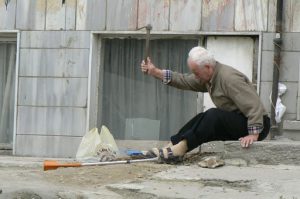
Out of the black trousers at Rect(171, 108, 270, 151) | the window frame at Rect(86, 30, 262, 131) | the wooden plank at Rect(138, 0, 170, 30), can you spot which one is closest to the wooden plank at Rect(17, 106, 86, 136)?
the window frame at Rect(86, 30, 262, 131)

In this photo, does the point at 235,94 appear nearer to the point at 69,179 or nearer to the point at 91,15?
the point at 69,179

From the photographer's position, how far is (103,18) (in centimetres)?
887

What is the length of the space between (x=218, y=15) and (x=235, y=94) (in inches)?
108

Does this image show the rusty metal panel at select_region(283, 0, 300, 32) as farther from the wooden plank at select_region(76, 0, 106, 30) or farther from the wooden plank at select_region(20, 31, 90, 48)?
the wooden plank at select_region(20, 31, 90, 48)

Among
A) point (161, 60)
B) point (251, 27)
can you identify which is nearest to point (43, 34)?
point (161, 60)

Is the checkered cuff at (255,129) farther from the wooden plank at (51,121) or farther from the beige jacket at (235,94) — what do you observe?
the wooden plank at (51,121)

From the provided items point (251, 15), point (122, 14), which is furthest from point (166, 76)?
point (122, 14)

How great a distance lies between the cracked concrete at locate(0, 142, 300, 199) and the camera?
199 inches

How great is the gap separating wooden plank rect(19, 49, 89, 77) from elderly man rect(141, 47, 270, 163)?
3.03 metres

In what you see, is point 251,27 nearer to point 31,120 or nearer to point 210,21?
point 210,21

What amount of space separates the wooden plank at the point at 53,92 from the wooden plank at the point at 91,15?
30.6 inches

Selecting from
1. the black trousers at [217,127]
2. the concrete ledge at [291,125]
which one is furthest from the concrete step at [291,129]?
the black trousers at [217,127]

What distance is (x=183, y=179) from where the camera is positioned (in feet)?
18.1

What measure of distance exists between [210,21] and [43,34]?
247cm
